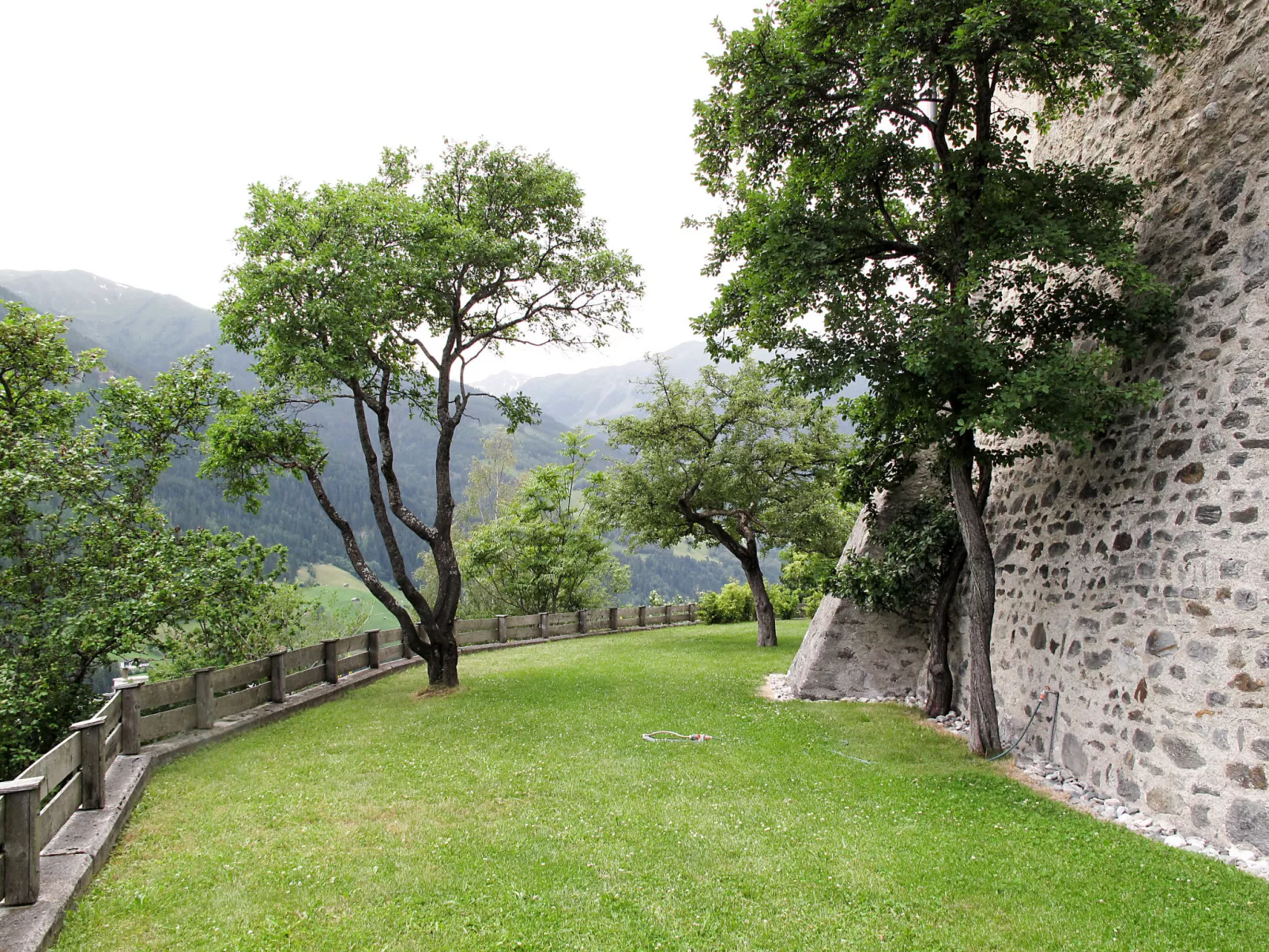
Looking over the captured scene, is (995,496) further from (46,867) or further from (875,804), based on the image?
(46,867)

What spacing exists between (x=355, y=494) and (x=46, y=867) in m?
100.0

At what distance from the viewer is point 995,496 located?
8883 mm

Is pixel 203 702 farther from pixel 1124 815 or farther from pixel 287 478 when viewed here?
pixel 287 478

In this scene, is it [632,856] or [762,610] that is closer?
[632,856]

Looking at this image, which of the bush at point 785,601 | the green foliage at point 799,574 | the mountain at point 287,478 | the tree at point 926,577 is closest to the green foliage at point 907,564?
the tree at point 926,577

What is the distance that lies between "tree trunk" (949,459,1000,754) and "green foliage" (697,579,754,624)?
1805cm

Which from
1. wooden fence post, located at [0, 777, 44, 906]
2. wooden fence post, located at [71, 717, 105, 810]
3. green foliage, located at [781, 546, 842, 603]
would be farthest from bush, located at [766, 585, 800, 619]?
wooden fence post, located at [0, 777, 44, 906]

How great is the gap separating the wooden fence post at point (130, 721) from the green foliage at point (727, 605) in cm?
2017

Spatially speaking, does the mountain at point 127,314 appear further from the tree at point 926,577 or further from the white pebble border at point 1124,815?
the white pebble border at point 1124,815

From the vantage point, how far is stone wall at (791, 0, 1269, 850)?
517 cm

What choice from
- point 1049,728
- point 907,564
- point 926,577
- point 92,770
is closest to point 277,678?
point 92,770

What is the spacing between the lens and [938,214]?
7258 mm

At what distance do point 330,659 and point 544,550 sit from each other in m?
10.7

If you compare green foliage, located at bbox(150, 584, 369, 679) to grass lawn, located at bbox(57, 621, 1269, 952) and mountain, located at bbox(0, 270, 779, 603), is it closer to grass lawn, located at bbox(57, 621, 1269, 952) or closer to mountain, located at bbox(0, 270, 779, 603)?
grass lawn, located at bbox(57, 621, 1269, 952)
